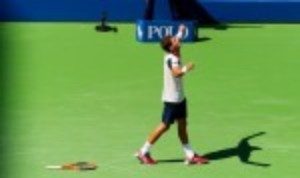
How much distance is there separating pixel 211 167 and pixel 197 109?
287 cm

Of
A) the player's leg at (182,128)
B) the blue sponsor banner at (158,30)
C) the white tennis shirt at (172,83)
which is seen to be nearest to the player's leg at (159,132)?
the player's leg at (182,128)

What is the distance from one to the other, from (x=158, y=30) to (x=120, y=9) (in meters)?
3.00

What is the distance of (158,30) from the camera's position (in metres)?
18.7

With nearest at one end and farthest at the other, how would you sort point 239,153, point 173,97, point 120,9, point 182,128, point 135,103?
point 173,97
point 182,128
point 239,153
point 135,103
point 120,9

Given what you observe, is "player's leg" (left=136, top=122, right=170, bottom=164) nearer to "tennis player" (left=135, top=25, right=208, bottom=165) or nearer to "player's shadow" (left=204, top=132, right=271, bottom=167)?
"tennis player" (left=135, top=25, right=208, bottom=165)

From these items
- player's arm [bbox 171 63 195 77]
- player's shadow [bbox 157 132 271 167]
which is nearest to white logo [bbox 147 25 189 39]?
player's shadow [bbox 157 132 271 167]

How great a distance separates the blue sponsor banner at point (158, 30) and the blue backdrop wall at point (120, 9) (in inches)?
99.5

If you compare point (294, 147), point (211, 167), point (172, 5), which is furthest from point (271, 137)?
point (172, 5)

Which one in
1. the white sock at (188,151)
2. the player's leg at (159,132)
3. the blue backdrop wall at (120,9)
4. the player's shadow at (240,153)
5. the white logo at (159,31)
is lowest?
the player's shadow at (240,153)

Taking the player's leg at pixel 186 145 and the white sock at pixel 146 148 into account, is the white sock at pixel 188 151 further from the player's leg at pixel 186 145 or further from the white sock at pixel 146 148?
the white sock at pixel 146 148

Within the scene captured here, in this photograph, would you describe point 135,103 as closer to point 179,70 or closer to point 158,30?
point 179,70

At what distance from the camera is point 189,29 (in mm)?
18797

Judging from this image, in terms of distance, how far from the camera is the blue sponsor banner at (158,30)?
18.5 m

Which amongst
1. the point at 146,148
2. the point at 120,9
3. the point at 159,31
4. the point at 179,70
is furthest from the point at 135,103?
the point at 120,9
